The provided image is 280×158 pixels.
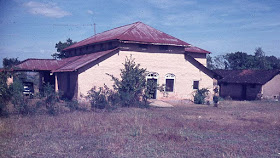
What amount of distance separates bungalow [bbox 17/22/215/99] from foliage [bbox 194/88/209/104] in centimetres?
47

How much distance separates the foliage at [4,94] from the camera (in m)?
12.2

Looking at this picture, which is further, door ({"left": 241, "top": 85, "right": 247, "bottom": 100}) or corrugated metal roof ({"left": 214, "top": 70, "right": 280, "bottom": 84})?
door ({"left": 241, "top": 85, "right": 247, "bottom": 100})

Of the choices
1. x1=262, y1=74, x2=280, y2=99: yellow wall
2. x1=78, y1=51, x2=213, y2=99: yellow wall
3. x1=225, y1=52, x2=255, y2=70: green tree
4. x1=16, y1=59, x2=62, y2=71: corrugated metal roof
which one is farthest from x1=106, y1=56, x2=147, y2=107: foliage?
x1=225, y1=52, x2=255, y2=70: green tree

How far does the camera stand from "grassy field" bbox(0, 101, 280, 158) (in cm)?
754

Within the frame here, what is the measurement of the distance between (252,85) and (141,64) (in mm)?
17626

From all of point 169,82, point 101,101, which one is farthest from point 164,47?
point 101,101

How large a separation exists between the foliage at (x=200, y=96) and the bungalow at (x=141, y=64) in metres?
0.47

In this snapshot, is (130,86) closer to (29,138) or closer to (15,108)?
(15,108)

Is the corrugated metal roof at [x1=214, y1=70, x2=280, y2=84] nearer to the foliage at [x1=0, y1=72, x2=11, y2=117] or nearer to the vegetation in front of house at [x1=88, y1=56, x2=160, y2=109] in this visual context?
the vegetation in front of house at [x1=88, y1=56, x2=160, y2=109]

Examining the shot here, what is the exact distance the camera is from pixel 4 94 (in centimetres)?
1277

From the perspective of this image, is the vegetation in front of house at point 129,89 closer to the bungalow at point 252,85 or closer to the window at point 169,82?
the window at point 169,82

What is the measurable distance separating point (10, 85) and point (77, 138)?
249 inches

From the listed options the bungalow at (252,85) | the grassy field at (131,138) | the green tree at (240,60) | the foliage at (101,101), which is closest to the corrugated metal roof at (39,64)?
the foliage at (101,101)

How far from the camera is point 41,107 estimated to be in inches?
564
